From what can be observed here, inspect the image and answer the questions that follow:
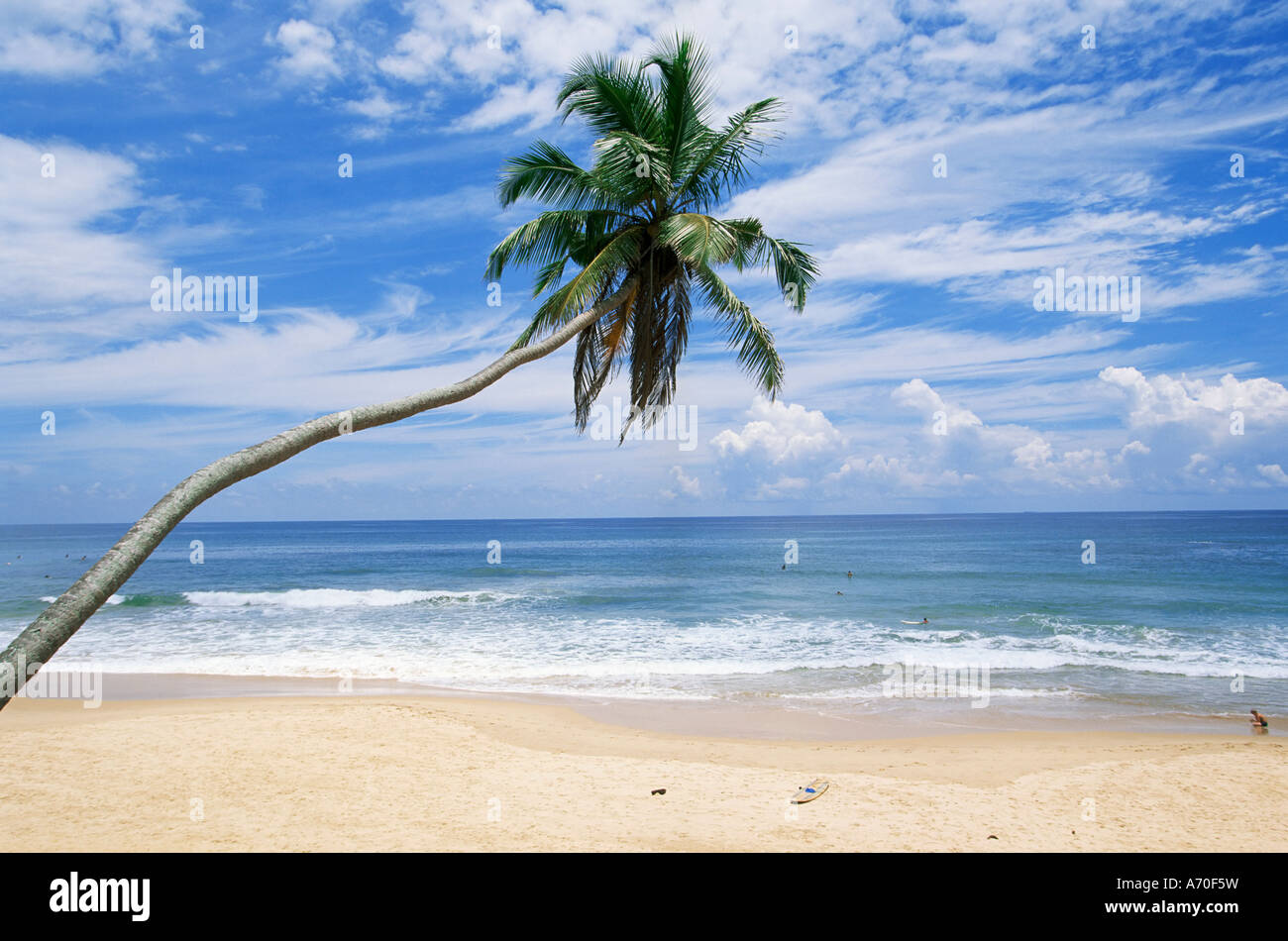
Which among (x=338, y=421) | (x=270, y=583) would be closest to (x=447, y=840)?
(x=338, y=421)

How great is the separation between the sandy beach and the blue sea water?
2714 mm

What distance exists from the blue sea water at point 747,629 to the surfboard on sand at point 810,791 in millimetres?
4340

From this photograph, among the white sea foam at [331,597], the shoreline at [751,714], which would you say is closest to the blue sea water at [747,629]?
the white sea foam at [331,597]

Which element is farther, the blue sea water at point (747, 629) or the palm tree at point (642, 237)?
the blue sea water at point (747, 629)

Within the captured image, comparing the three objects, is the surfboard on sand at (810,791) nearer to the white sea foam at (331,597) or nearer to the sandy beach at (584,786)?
the sandy beach at (584,786)

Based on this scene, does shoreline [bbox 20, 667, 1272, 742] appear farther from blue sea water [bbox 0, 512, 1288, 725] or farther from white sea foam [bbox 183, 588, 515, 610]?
white sea foam [bbox 183, 588, 515, 610]

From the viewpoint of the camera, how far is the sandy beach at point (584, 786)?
21.0ft

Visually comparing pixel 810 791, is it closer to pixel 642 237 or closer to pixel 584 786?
pixel 584 786

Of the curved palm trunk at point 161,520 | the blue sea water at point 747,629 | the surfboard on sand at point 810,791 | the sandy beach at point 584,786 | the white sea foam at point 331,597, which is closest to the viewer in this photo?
the curved palm trunk at point 161,520

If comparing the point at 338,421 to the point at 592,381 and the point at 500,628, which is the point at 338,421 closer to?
the point at 592,381

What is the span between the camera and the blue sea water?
14.1m

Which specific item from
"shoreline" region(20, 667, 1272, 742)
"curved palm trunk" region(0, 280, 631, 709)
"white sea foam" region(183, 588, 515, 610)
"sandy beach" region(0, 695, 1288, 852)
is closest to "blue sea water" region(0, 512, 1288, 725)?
"white sea foam" region(183, 588, 515, 610)

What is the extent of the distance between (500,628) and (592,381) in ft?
43.8

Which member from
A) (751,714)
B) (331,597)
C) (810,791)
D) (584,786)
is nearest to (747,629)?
(751,714)
